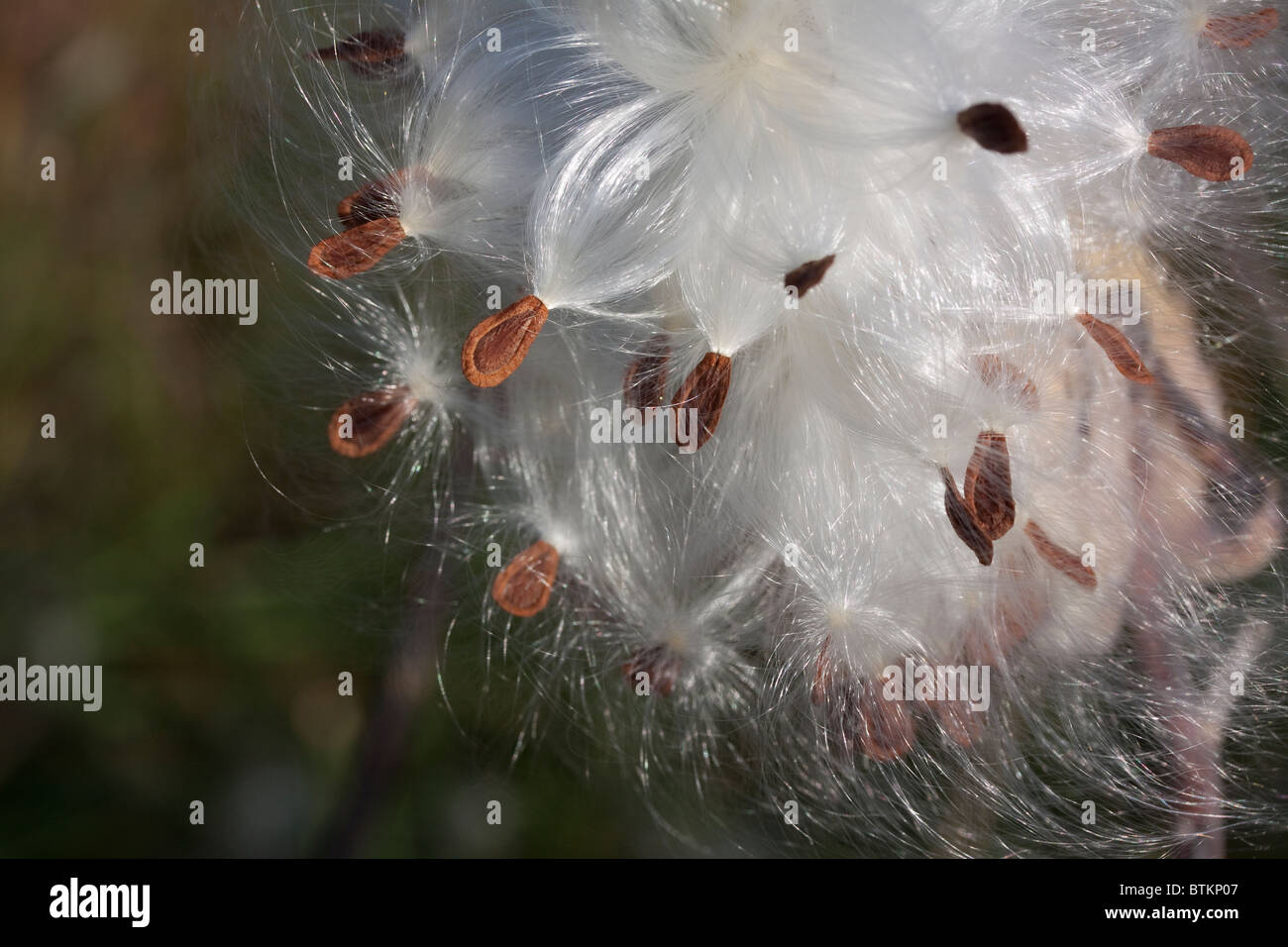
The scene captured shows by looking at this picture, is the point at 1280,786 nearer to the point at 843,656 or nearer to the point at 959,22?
the point at 843,656

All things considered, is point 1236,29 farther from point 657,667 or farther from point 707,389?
point 657,667

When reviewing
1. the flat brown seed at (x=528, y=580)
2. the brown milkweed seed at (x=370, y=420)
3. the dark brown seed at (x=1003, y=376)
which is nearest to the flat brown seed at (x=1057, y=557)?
the dark brown seed at (x=1003, y=376)

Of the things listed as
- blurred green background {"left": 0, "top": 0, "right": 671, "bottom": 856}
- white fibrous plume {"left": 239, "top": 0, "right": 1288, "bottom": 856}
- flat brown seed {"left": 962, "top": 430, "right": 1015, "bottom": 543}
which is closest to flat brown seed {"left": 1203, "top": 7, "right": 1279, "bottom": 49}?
white fibrous plume {"left": 239, "top": 0, "right": 1288, "bottom": 856}

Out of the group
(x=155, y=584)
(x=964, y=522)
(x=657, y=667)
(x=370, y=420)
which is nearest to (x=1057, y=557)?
(x=964, y=522)

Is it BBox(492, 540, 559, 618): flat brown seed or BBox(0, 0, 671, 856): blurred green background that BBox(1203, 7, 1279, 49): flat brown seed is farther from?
BBox(0, 0, 671, 856): blurred green background

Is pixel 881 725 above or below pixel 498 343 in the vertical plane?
below

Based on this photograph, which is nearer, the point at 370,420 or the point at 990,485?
the point at 990,485

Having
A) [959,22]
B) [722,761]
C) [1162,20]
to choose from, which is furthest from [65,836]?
[1162,20]
